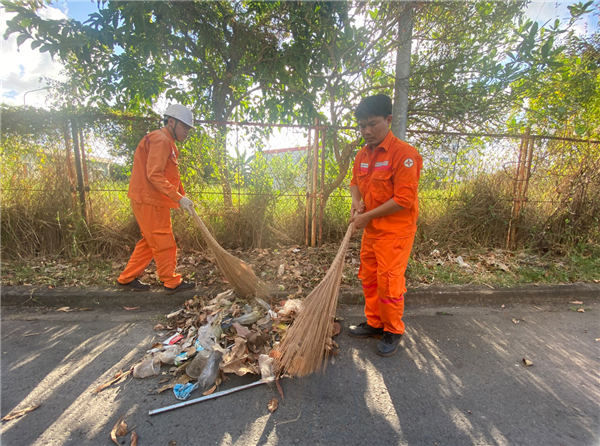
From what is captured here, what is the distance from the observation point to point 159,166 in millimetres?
2729

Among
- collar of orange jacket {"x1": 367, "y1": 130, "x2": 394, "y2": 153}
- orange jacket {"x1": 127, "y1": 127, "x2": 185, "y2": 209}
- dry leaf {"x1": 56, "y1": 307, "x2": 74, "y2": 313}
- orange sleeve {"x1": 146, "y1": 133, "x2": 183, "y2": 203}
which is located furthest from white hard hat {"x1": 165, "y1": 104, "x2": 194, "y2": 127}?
dry leaf {"x1": 56, "y1": 307, "x2": 74, "y2": 313}

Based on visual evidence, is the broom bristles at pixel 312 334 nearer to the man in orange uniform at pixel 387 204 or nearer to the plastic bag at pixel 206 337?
the man in orange uniform at pixel 387 204

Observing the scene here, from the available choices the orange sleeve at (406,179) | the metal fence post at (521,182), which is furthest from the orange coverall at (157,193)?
the metal fence post at (521,182)

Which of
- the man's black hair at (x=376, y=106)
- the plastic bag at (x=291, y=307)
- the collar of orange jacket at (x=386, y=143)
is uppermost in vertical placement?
the man's black hair at (x=376, y=106)

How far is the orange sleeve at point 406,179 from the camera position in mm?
1976

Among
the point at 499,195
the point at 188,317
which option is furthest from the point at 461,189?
the point at 188,317

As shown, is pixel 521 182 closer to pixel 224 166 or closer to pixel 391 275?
pixel 391 275

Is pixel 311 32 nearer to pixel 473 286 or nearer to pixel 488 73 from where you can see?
pixel 488 73

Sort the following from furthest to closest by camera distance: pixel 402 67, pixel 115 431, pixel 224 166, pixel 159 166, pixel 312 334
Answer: pixel 224 166, pixel 402 67, pixel 159 166, pixel 312 334, pixel 115 431

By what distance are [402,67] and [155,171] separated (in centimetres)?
322

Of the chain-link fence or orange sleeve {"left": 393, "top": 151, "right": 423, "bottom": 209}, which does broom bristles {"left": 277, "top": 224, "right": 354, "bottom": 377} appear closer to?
orange sleeve {"left": 393, "top": 151, "right": 423, "bottom": 209}

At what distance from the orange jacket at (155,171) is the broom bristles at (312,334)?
183 cm

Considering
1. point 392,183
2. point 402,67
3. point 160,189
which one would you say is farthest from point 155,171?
point 402,67

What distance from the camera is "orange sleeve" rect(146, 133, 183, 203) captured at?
8.93ft
